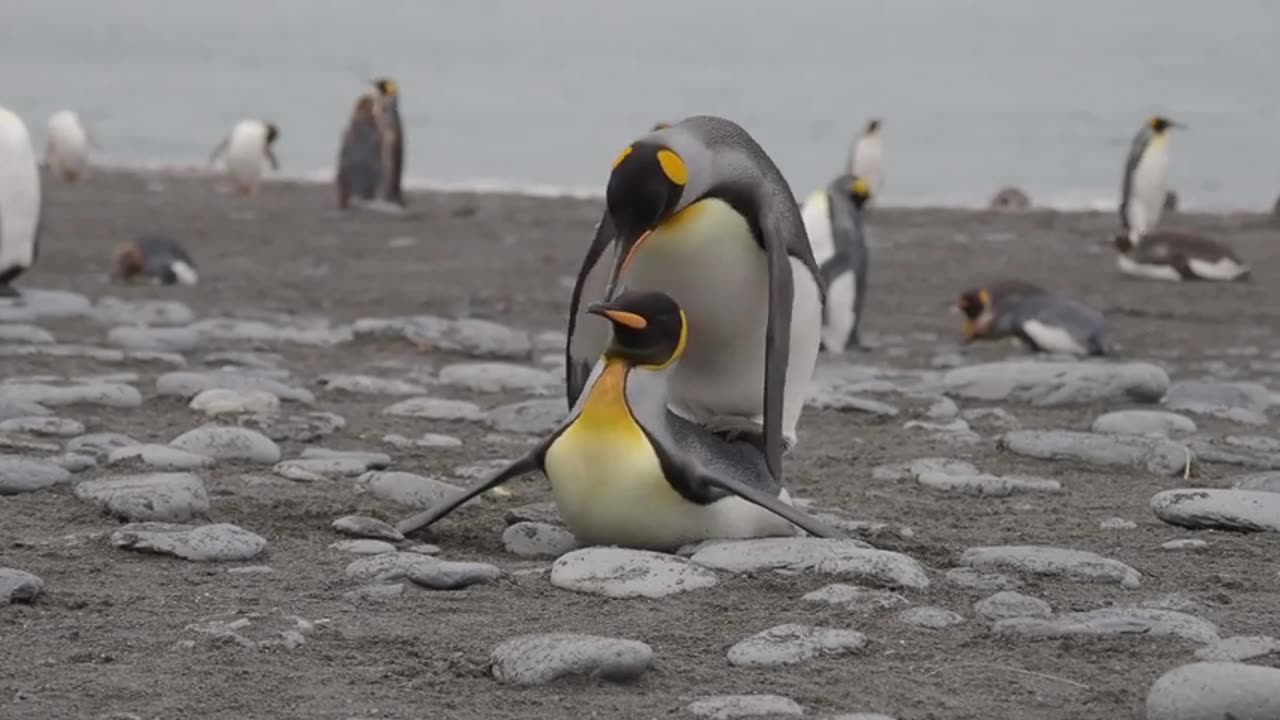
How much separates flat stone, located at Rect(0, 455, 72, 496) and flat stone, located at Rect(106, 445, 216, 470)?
0.72 ft

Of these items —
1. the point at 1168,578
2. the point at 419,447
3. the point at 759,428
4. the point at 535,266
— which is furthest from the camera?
the point at 535,266

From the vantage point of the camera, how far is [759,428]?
3908 millimetres

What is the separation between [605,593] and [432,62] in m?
68.7

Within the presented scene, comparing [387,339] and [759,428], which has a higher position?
[759,428]

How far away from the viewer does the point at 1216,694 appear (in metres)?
2.51

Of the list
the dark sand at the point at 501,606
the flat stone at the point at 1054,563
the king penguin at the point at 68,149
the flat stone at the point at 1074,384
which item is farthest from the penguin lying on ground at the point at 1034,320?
the king penguin at the point at 68,149

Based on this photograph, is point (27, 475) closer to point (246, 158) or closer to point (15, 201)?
point (15, 201)

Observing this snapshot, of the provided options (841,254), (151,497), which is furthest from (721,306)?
(841,254)

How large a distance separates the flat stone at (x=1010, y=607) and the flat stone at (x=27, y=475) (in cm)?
200

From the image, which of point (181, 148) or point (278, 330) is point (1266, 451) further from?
point (181, 148)

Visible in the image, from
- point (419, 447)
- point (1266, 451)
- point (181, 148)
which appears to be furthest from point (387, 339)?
point (181, 148)

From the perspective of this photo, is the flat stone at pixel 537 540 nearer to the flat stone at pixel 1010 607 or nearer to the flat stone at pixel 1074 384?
the flat stone at pixel 1010 607

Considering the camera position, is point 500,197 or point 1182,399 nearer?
point 1182,399

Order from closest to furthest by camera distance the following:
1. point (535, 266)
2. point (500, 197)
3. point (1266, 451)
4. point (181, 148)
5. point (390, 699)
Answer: point (390, 699) < point (1266, 451) < point (535, 266) < point (500, 197) < point (181, 148)
